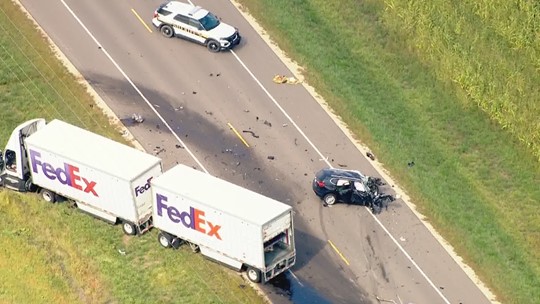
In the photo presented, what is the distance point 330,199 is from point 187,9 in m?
17.1

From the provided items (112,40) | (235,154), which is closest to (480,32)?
(235,154)

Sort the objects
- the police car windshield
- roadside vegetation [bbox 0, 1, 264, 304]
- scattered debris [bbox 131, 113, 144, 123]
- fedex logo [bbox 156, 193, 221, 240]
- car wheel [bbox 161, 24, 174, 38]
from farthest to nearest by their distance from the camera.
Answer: car wheel [bbox 161, 24, 174, 38] < the police car windshield < scattered debris [bbox 131, 113, 144, 123] < roadside vegetation [bbox 0, 1, 264, 304] < fedex logo [bbox 156, 193, 221, 240]

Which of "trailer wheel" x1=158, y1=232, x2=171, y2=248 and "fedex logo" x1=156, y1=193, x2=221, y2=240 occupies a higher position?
"fedex logo" x1=156, y1=193, x2=221, y2=240

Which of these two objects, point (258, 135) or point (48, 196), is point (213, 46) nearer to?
point (258, 135)

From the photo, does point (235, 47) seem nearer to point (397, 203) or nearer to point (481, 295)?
point (397, 203)

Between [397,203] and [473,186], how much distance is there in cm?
436

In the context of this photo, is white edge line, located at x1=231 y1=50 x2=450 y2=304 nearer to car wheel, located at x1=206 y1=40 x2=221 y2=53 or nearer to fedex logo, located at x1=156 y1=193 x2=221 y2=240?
car wheel, located at x1=206 y1=40 x2=221 y2=53

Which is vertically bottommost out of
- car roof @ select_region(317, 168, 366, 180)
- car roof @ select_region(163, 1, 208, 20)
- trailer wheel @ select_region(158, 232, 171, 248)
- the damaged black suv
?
trailer wheel @ select_region(158, 232, 171, 248)

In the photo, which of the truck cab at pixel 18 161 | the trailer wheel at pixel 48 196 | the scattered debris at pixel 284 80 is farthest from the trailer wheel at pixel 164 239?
the scattered debris at pixel 284 80

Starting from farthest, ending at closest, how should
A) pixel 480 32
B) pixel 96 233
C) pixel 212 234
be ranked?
pixel 480 32 → pixel 96 233 → pixel 212 234

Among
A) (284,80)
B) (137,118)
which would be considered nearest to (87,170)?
(137,118)

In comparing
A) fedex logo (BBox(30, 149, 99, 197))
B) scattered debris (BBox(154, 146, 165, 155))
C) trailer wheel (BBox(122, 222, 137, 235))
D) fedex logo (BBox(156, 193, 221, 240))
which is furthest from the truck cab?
fedex logo (BBox(156, 193, 221, 240))

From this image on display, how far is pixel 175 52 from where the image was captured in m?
65.8

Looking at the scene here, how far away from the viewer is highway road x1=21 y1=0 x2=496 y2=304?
2031 inches
